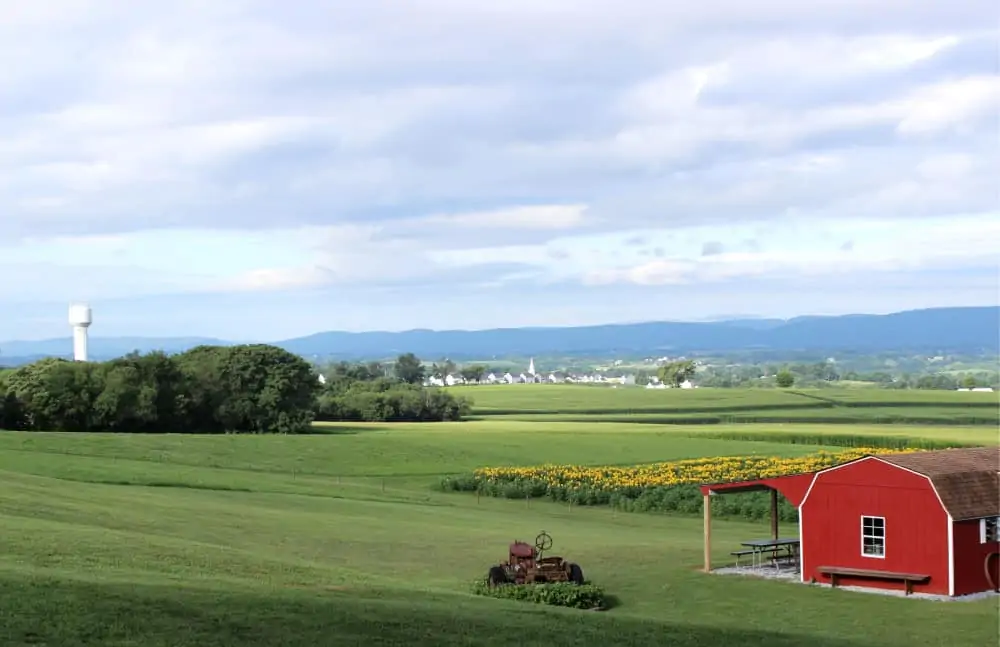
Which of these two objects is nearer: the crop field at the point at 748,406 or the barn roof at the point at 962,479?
the barn roof at the point at 962,479

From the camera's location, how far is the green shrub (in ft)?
95.5

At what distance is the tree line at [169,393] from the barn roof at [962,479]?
7115cm

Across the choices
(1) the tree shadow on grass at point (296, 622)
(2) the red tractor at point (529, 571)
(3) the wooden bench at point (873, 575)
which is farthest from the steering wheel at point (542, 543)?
(3) the wooden bench at point (873, 575)

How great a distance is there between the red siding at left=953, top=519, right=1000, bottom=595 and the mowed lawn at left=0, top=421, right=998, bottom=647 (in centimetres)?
165

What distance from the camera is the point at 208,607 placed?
2148 cm

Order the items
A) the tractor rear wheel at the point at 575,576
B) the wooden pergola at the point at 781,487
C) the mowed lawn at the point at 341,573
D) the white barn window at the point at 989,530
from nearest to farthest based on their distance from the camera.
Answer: the mowed lawn at the point at 341,573, the tractor rear wheel at the point at 575,576, the white barn window at the point at 989,530, the wooden pergola at the point at 781,487

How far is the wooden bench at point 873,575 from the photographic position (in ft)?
106

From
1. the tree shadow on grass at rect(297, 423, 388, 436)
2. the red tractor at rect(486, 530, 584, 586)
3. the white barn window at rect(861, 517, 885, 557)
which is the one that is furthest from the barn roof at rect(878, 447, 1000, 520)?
the tree shadow on grass at rect(297, 423, 388, 436)

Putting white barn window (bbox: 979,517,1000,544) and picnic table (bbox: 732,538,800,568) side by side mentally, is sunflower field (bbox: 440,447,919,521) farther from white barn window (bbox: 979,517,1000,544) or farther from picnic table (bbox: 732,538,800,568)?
white barn window (bbox: 979,517,1000,544)

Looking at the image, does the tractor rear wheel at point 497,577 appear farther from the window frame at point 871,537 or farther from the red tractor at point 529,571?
the window frame at point 871,537

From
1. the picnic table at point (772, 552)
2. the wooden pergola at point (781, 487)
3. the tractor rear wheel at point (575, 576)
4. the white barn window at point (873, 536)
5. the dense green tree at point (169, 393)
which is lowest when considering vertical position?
the picnic table at point (772, 552)

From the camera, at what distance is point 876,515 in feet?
110

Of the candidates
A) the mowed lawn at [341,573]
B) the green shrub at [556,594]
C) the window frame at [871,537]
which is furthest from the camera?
the window frame at [871,537]

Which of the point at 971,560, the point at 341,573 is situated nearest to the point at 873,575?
the point at 971,560
